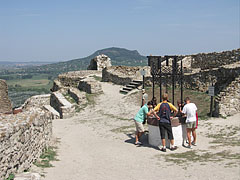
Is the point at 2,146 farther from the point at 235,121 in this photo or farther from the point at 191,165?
the point at 235,121

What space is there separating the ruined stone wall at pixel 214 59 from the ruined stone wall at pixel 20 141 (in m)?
13.8

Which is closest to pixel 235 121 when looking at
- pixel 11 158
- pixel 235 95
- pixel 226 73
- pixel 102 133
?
pixel 235 95

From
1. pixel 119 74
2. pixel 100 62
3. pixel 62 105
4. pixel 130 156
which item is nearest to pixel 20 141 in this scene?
pixel 130 156

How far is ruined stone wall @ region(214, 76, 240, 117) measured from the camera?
490 inches

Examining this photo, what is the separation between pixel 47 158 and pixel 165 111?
3574 mm

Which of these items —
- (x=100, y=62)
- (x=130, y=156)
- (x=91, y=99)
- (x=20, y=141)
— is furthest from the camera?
(x=100, y=62)

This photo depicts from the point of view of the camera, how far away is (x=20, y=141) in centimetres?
646

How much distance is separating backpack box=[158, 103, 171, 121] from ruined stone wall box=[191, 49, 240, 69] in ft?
37.4

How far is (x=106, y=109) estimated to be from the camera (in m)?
17.3

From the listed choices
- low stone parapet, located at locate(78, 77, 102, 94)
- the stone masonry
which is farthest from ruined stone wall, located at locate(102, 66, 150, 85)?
the stone masonry

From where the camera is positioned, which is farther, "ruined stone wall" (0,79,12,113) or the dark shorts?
"ruined stone wall" (0,79,12,113)

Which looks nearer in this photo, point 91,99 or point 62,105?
point 62,105

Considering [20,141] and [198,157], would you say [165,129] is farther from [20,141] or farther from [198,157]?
[20,141]

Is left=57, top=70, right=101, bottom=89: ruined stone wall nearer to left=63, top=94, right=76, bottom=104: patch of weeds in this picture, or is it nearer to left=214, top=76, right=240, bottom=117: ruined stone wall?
left=63, top=94, right=76, bottom=104: patch of weeds
